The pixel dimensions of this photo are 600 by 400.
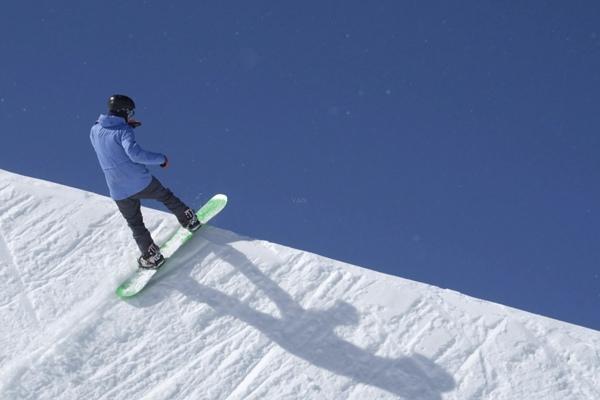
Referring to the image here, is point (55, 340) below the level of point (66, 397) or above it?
above

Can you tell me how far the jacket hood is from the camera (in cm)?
560

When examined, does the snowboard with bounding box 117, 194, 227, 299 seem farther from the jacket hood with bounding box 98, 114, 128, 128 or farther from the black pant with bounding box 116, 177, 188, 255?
the jacket hood with bounding box 98, 114, 128, 128

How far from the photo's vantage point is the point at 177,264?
6.11 metres

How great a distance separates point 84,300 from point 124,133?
1421 millimetres

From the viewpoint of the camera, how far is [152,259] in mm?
5961

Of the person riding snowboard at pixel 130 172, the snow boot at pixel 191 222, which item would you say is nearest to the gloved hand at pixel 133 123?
the person riding snowboard at pixel 130 172

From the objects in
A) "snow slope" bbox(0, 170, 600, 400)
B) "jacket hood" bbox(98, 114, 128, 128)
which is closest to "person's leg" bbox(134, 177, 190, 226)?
"snow slope" bbox(0, 170, 600, 400)

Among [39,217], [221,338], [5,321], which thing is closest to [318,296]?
[221,338]

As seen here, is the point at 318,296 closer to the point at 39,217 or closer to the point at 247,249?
the point at 247,249

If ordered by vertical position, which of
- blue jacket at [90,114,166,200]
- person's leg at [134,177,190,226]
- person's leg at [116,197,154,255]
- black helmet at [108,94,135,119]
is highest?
black helmet at [108,94,135,119]

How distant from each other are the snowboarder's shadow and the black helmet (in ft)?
4.65

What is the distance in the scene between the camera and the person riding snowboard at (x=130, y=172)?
5602 millimetres

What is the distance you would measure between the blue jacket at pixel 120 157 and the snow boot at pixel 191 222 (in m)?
0.49

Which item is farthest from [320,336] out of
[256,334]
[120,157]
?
[120,157]
